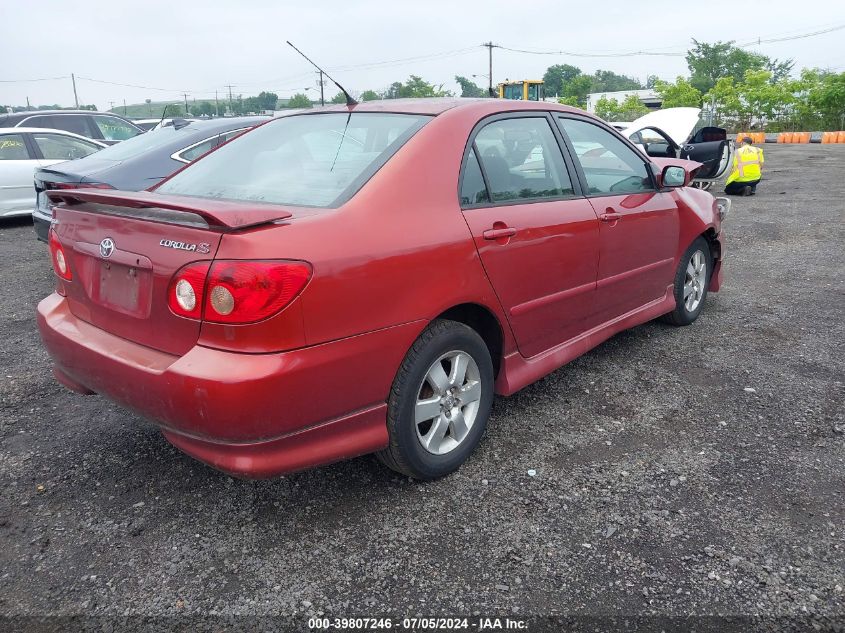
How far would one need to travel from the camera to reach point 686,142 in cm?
1454

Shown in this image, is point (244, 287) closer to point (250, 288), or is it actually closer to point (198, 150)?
point (250, 288)

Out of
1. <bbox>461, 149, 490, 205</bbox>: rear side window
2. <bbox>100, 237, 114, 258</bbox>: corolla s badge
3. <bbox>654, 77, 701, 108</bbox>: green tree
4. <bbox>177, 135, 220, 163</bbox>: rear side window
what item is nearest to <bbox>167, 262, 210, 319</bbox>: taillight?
<bbox>100, 237, 114, 258</bbox>: corolla s badge

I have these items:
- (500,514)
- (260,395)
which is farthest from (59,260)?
(500,514)

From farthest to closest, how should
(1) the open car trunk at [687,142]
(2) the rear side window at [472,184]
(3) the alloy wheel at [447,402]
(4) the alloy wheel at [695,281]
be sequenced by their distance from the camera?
(1) the open car trunk at [687,142]
(4) the alloy wheel at [695,281]
(2) the rear side window at [472,184]
(3) the alloy wheel at [447,402]

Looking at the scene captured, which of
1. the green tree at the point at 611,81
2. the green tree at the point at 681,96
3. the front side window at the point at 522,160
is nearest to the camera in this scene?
the front side window at the point at 522,160

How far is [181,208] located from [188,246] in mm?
130

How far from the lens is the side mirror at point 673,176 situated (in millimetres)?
4297

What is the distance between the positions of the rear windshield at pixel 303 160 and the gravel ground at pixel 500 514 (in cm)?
126

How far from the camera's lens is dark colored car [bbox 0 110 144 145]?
40.3ft

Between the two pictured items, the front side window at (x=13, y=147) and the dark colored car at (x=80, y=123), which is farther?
the dark colored car at (x=80, y=123)

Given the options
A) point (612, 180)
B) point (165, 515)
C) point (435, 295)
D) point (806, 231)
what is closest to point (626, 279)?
point (612, 180)

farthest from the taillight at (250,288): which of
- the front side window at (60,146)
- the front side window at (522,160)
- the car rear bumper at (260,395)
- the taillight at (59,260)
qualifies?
the front side window at (60,146)

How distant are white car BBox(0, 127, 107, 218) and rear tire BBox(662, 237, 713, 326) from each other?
28.4 ft

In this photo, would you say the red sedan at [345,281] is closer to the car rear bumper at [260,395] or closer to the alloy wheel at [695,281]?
the car rear bumper at [260,395]
